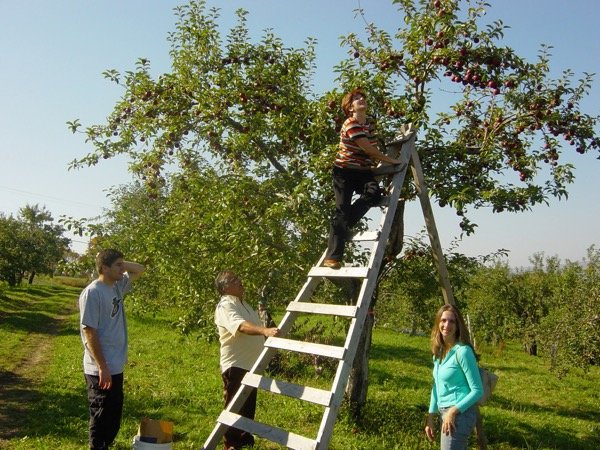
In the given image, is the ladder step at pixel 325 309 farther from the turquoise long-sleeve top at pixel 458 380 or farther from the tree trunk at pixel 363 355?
the tree trunk at pixel 363 355

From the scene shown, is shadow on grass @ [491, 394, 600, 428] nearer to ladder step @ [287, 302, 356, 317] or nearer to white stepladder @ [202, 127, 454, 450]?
white stepladder @ [202, 127, 454, 450]

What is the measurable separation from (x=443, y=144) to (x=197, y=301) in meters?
4.10

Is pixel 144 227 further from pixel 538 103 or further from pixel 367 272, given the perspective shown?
pixel 538 103

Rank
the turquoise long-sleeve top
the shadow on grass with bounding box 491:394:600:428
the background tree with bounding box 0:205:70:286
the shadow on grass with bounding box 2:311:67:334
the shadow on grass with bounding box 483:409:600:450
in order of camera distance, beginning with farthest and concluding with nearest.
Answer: the background tree with bounding box 0:205:70:286 → the shadow on grass with bounding box 2:311:67:334 → the shadow on grass with bounding box 491:394:600:428 → the shadow on grass with bounding box 483:409:600:450 → the turquoise long-sleeve top

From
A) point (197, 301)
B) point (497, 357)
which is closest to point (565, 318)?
point (497, 357)

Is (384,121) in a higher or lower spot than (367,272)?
higher

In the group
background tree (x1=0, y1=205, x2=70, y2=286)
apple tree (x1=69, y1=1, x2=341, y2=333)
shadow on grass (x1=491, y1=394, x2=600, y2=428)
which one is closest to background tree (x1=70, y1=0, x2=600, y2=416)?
apple tree (x1=69, y1=1, x2=341, y2=333)

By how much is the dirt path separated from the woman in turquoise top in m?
5.45

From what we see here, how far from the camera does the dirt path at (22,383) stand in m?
8.20

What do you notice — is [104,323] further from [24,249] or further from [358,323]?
[24,249]

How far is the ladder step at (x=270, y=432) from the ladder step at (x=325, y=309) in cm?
108

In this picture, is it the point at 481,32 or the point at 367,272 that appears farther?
the point at 481,32

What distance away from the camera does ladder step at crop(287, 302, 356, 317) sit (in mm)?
5031

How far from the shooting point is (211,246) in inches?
312
